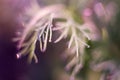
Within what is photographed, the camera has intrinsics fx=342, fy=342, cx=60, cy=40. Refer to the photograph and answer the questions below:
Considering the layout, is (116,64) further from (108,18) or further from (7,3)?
(7,3)

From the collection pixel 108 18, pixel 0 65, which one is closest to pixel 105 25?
pixel 108 18

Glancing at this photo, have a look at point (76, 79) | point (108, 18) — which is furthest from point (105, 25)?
point (76, 79)

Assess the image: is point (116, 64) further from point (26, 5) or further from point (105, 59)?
point (26, 5)

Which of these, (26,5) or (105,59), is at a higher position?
(26,5)

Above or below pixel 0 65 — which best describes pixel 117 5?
above

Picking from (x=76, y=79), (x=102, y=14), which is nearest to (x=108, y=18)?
(x=102, y=14)

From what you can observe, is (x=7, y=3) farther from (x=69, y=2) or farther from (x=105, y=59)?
(x=105, y=59)
